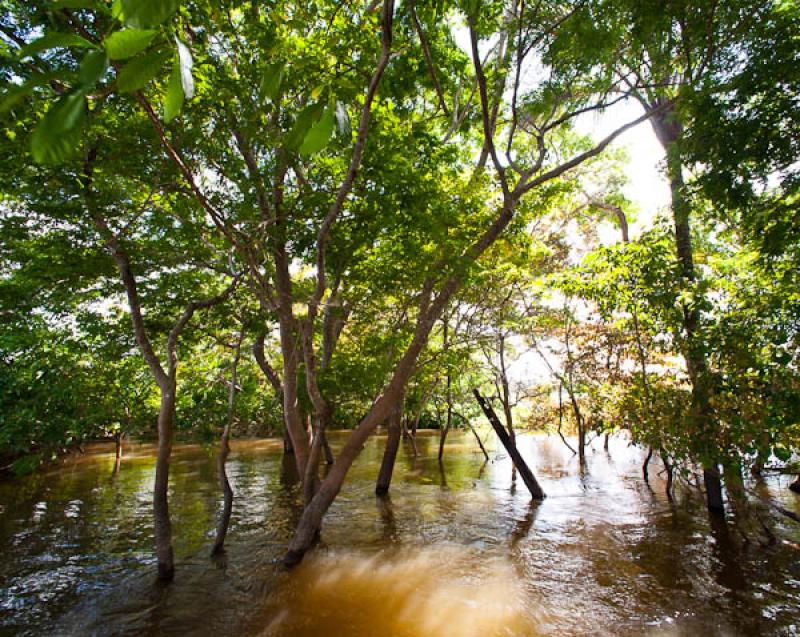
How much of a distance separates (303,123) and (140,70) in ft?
1.11

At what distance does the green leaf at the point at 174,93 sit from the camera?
76 cm

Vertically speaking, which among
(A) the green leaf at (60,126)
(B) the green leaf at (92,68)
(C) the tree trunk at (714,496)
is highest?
(B) the green leaf at (92,68)

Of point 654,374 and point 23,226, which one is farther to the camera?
point 654,374

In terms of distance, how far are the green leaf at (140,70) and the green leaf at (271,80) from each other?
28 cm

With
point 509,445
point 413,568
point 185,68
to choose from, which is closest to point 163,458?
point 413,568

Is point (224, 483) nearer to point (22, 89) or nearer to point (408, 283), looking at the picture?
point (408, 283)

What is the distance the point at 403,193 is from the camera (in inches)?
245

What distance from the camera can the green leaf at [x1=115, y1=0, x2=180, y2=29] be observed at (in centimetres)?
60

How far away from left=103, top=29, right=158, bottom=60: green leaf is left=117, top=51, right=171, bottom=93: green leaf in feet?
0.17

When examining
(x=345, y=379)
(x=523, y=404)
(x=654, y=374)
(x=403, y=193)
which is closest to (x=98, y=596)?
(x=345, y=379)

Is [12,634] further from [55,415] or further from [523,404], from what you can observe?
[523,404]

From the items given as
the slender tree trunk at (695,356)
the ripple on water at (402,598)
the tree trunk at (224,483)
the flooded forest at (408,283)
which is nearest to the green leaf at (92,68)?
the flooded forest at (408,283)

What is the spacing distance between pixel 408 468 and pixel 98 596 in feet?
37.5

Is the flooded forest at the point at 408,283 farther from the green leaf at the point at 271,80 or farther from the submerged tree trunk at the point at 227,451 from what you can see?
the green leaf at the point at 271,80
